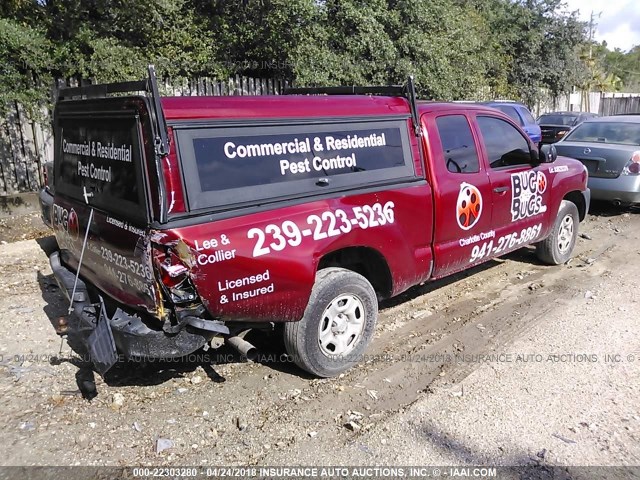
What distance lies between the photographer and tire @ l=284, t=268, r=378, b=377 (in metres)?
3.70

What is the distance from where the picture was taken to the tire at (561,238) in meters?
6.41

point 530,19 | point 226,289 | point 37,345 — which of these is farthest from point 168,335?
point 530,19

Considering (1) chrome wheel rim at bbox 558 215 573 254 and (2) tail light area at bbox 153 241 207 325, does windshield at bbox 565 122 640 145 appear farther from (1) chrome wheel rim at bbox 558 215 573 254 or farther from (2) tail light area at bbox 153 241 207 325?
(2) tail light area at bbox 153 241 207 325

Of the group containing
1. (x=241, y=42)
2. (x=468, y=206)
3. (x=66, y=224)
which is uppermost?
(x=241, y=42)

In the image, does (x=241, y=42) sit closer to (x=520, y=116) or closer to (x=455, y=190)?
(x=520, y=116)

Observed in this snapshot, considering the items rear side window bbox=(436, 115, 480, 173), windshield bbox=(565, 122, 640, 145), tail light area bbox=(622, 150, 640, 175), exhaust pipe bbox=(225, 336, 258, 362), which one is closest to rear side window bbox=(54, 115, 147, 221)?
exhaust pipe bbox=(225, 336, 258, 362)

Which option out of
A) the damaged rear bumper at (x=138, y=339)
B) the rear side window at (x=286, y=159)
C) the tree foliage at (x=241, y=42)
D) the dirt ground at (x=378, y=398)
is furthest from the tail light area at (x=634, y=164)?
the damaged rear bumper at (x=138, y=339)

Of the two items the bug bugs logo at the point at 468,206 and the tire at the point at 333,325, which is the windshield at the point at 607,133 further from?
the tire at the point at 333,325

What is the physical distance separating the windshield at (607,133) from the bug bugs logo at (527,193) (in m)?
4.75

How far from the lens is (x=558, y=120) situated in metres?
17.5

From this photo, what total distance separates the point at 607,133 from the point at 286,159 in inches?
334

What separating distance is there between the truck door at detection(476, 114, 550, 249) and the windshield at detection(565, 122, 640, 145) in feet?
15.6

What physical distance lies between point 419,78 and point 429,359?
11333 mm

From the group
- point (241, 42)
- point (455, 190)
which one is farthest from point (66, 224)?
point (241, 42)
